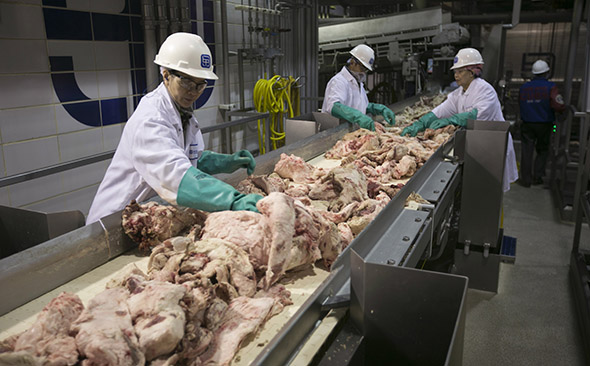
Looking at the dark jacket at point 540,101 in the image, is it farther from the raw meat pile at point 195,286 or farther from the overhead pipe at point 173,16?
the raw meat pile at point 195,286

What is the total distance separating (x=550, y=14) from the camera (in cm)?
914

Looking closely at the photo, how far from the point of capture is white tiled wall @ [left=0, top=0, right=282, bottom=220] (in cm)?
366

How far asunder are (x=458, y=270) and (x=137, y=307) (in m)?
3.98

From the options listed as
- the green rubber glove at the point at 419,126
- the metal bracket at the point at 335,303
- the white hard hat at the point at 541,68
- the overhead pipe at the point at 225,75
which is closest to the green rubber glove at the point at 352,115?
the green rubber glove at the point at 419,126

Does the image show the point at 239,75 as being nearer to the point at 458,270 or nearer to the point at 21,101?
the point at 21,101

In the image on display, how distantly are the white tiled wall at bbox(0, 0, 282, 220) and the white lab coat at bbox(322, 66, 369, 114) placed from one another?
2.01 meters

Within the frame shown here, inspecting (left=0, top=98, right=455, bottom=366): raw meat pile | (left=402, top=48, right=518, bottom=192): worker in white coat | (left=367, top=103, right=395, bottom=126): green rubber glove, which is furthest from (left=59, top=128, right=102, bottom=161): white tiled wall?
(left=402, top=48, right=518, bottom=192): worker in white coat

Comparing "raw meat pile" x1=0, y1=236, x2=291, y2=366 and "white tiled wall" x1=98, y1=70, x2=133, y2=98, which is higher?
"white tiled wall" x1=98, y1=70, x2=133, y2=98

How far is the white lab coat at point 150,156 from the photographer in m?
2.07

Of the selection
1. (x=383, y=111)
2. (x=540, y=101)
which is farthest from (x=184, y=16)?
(x=540, y=101)

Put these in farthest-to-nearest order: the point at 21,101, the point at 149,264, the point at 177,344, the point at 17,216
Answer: the point at 21,101 → the point at 17,216 → the point at 149,264 → the point at 177,344

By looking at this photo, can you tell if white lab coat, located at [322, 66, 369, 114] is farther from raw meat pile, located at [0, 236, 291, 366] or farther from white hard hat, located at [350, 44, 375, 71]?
raw meat pile, located at [0, 236, 291, 366]

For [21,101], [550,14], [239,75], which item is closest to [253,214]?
[21,101]

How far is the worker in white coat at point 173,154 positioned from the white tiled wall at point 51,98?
164cm
